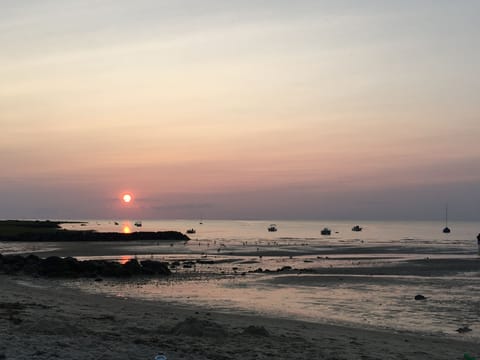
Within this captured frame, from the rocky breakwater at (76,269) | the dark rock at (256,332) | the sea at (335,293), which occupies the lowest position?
the sea at (335,293)

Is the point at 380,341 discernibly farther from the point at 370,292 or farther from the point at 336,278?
the point at 336,278

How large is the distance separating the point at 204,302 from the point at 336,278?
14.2 metres

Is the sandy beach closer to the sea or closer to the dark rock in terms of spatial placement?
the dark rock

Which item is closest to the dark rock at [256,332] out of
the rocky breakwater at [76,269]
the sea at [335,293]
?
→ the sea at [335,293]

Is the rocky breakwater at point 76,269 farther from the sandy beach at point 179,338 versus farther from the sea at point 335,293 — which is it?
the sandy beach at point 179,338

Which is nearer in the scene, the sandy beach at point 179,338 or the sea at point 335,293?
the sandy beach at point 179,338

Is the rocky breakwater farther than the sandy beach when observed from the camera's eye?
Yes

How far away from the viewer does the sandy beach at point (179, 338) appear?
12.3 meters

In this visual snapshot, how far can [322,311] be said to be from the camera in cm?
2403

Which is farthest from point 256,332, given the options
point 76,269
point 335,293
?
point 76,269

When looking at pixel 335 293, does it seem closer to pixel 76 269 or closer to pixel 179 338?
pixel 179 338

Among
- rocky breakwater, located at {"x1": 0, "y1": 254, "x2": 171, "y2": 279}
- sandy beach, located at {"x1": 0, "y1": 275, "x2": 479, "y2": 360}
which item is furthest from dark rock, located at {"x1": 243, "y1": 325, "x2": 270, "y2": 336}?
rocky breakwater, located at {"x1": 0, "y1": 254, "x2": 171, "y2": 279}

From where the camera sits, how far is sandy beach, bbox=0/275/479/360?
1232 centimetres

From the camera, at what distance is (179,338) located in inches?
565
